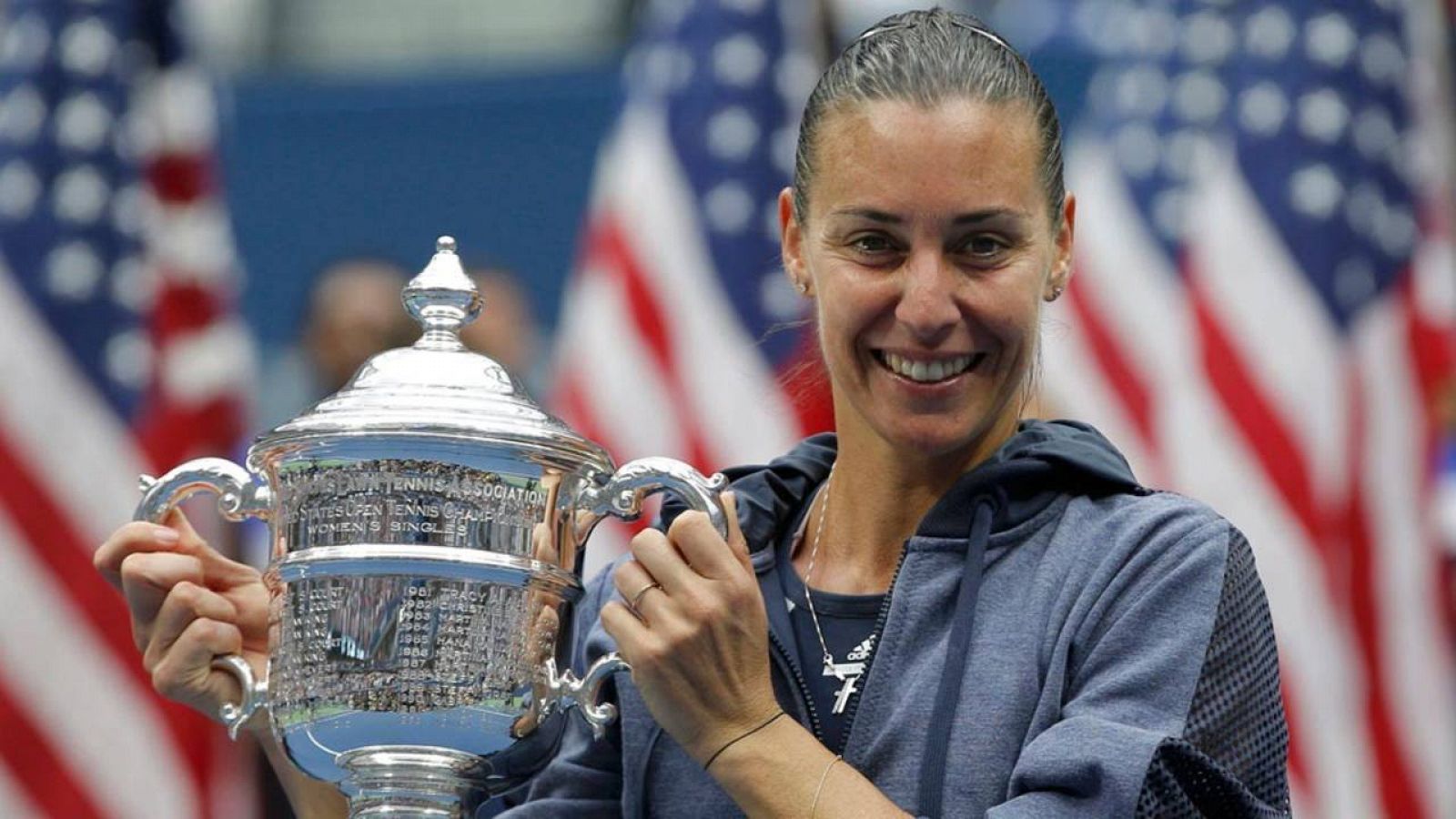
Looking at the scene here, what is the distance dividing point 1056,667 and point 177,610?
794 millimetres

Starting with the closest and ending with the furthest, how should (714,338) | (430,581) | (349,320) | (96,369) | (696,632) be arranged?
(696,632) → (430,581) → (349,320) → (96,369) → (714,338)

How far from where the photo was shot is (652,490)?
2256mm

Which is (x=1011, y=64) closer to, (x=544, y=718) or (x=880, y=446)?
(x=880, y=446)

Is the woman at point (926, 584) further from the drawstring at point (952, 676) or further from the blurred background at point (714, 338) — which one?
the blurred background at point (714, 338)

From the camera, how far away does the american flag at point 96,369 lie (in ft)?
16.7

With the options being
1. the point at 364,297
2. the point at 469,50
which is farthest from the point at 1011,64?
the point at 469,50

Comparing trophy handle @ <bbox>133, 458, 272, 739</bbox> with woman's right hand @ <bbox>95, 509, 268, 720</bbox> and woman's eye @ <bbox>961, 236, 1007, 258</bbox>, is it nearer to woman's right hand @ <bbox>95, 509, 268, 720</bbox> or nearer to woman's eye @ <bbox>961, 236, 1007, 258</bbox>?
woman's right hand @ <bbox>95, 509, 268, 720</bbox>

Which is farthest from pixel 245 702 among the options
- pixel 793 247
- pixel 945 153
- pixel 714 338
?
pixel 714 338

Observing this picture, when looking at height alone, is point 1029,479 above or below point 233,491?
below

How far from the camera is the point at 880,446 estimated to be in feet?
8.07

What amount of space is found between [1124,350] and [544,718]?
14.4 feet

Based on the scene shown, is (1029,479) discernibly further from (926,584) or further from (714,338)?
(714,338)

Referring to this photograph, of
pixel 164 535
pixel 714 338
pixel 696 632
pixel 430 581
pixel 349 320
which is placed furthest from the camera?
pixel 714 338

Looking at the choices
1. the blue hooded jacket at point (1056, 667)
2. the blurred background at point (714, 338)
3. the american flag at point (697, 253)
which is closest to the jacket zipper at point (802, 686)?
the blue hooded jacket at point (1056, 667)
